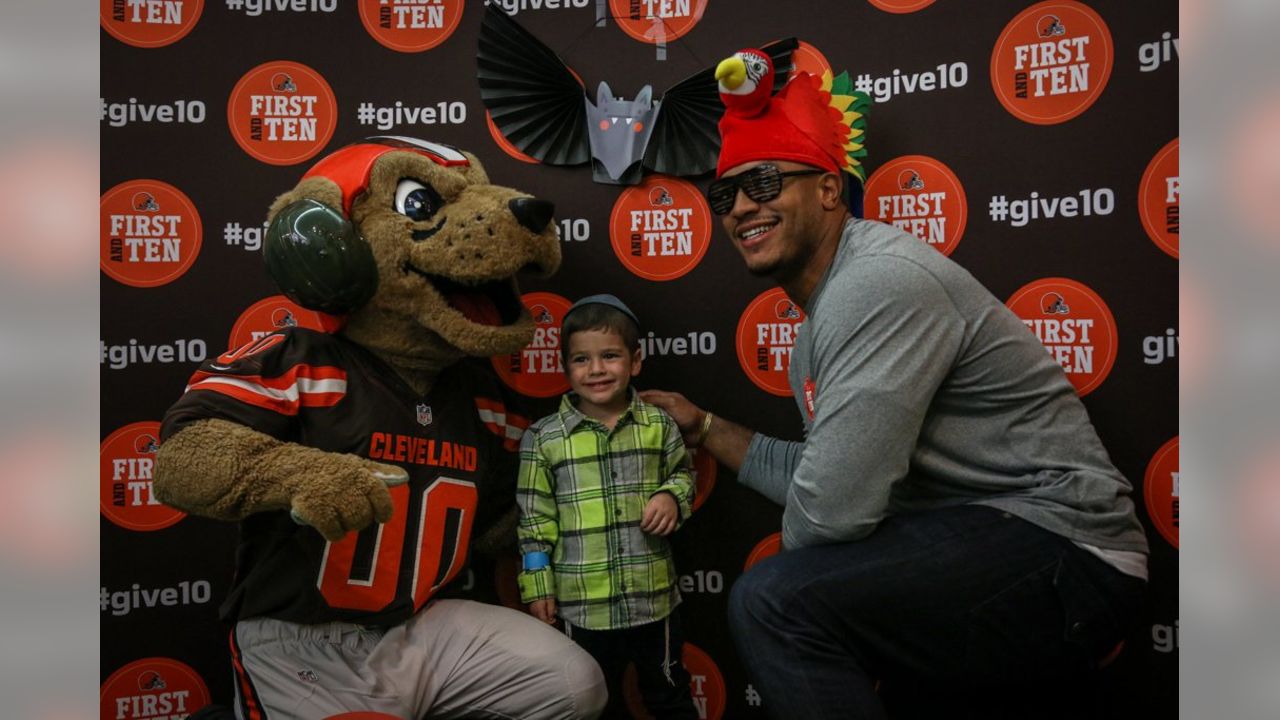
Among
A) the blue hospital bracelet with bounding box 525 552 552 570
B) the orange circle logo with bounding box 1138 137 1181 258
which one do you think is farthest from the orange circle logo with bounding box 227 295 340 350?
the orange circle logo with bounding box 1138 137 1181 258

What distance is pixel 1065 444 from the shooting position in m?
1.83

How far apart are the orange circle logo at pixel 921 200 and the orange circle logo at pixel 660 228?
0.48 meters

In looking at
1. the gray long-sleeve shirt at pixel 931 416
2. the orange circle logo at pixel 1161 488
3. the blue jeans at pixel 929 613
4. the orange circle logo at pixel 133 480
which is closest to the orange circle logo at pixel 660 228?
the gray long-sleeve shirt at pixel 931 416

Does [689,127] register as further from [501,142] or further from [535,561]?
[535,561]

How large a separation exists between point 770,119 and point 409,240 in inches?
34.1

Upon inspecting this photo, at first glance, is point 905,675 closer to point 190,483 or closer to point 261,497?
point 261,497

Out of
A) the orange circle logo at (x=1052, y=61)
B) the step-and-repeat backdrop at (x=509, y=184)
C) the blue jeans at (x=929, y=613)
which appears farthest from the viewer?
the step-and-repeat backdrop at (x=509, y=184)

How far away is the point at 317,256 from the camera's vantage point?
1815 millimetres

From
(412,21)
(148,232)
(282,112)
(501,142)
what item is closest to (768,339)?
(501,142)

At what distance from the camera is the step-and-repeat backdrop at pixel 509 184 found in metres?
2.36

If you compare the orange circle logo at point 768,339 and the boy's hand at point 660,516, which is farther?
the orange circle logo at point 768,339

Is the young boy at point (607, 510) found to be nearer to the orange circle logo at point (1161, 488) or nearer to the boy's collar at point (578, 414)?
the boy's collar at point (578, 414)

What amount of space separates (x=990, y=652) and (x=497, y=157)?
1.77 metres
